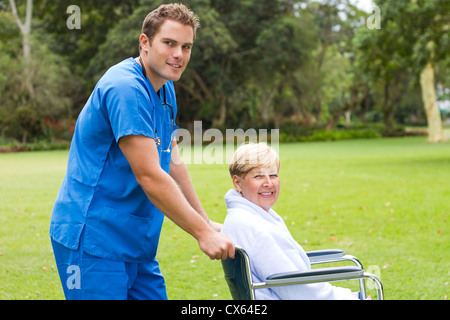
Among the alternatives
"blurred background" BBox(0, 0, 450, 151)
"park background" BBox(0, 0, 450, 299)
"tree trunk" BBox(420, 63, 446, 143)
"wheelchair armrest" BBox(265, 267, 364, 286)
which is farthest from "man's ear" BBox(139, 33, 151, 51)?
"tree trunk" BBox(420, 63, 446, 143)

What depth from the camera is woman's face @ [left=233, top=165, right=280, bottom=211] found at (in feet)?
8.16

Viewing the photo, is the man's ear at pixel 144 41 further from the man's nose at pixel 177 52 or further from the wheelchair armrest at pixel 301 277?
the wheelchair armrest at pixel 301 277

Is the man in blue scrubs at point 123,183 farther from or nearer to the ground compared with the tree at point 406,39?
nearer to the ground

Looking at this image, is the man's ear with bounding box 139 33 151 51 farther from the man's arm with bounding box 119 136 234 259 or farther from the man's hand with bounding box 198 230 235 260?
the man's hand with bounding box 198 230 235 260

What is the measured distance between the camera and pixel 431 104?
27.7m

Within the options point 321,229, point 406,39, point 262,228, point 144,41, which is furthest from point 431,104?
point 144,41

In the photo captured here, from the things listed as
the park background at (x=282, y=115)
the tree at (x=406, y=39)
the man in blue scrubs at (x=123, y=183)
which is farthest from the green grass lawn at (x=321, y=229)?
the tree at (x=406, y=39)

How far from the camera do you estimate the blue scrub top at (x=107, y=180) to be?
216cm

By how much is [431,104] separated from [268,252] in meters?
27.4

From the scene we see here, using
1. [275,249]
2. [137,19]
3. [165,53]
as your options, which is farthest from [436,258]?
[137,19]

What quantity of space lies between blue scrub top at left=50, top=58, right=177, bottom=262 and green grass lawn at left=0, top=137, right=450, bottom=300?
2.51m

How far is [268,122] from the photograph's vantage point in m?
40.3

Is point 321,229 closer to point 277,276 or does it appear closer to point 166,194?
point 277,276
